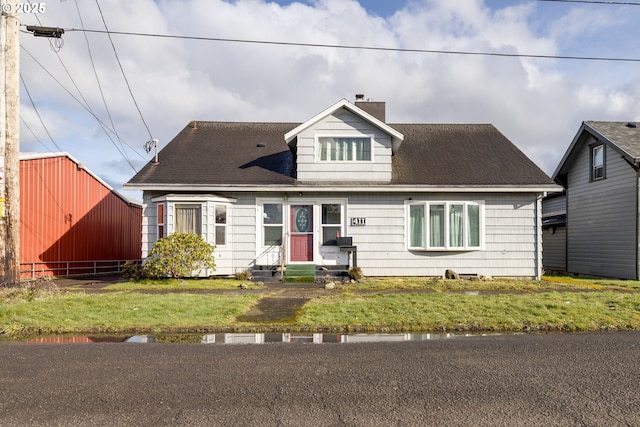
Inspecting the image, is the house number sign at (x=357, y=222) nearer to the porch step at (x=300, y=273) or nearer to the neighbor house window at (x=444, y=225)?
the neighbor house window at (x=444, y=225)

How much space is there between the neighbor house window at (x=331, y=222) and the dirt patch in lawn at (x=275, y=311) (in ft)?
16.8

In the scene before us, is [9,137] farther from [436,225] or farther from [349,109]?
[436,225]

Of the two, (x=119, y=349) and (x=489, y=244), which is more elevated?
(x=489, y=244)

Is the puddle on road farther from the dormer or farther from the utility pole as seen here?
the dormer

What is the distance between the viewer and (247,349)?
6.95 meters

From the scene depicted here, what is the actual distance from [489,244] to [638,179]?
18.8 ft

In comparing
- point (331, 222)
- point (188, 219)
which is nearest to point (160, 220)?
point (188, 219)

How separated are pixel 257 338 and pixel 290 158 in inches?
438

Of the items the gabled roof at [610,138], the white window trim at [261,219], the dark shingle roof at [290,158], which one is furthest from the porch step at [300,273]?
the gabled roof at [610,138]

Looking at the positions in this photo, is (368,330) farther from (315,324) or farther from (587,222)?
(587,222)

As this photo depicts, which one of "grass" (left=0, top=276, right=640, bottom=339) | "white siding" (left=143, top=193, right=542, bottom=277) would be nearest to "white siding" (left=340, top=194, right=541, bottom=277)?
"white siding" (left=143, top=193, right=542, bottom=277)

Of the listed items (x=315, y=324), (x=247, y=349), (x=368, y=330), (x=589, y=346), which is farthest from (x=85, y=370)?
(x=589, y=346)

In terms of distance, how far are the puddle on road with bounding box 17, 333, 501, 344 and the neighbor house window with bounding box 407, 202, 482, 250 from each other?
28.3ft

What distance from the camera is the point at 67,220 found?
20.2 m
